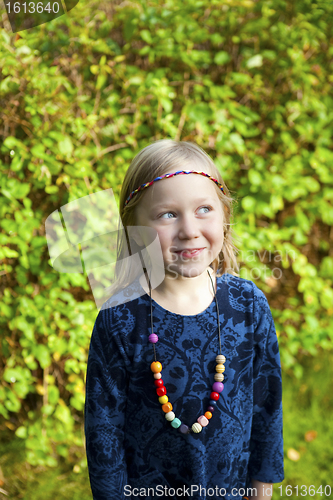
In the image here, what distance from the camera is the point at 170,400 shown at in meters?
1.14

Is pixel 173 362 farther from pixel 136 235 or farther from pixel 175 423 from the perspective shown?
pixel 136 235

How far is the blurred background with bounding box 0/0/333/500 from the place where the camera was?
1973mm

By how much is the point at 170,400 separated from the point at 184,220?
1.68 feet

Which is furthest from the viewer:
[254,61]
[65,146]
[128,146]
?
[254,61]

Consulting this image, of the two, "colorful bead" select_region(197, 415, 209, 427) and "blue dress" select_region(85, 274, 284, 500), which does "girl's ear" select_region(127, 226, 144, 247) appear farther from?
"colorful bead" select_region(197, 415, 209, 427)

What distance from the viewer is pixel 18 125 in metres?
2.03

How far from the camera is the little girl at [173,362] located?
1.09 meters

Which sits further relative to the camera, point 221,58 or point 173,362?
point 221,58

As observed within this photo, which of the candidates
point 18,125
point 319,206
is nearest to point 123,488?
point 18,125

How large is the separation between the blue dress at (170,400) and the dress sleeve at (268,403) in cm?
5

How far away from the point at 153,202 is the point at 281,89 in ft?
6.22

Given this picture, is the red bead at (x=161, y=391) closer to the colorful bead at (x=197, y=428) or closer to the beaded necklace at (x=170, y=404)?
the beaded necklace at (x=170, y=404)

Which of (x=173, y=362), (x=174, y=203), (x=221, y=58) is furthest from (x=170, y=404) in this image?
(x=221, y=58)

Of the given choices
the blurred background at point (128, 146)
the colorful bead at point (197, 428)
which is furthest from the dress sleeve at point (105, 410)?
the blurred background at point (128, 146)
